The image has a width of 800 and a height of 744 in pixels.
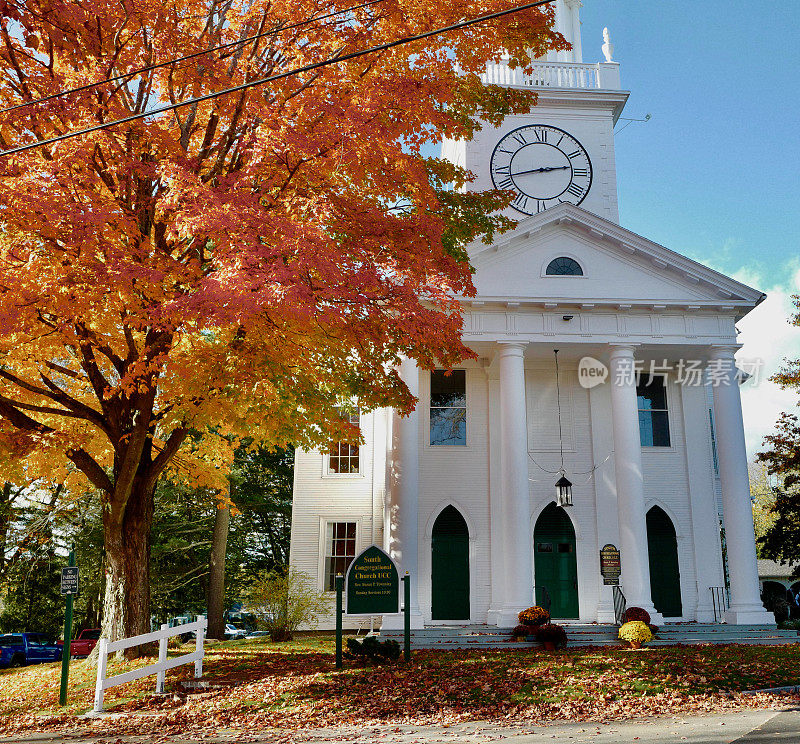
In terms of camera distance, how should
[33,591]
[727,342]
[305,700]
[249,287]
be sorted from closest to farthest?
[249,287] → [305,700] → [727,342] → [33,591]

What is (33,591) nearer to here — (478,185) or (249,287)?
A: (478,185)

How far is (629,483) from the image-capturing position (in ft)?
64.1

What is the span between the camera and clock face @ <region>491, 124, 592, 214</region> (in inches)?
1000

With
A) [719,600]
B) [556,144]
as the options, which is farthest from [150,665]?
[556,144]

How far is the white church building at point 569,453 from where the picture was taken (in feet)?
64.5

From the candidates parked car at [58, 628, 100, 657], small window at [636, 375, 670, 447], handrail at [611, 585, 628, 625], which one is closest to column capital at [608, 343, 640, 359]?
small window at [636, 375, 670, 447]

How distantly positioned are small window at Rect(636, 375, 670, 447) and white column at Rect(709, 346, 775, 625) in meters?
1.89

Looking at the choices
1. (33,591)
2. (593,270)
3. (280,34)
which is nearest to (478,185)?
(593,270)

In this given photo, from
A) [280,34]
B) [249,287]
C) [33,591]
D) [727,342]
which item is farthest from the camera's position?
[33,591]

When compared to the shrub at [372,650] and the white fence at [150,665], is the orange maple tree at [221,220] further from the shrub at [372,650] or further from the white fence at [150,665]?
the shrub at [372,650]

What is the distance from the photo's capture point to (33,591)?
105 feet

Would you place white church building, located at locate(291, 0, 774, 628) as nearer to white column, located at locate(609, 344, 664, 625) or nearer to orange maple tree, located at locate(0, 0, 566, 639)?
white column, located at locate(609, 344, 664, 625)

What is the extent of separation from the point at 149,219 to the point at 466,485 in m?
12.7

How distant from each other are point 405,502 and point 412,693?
8270 millimetres
